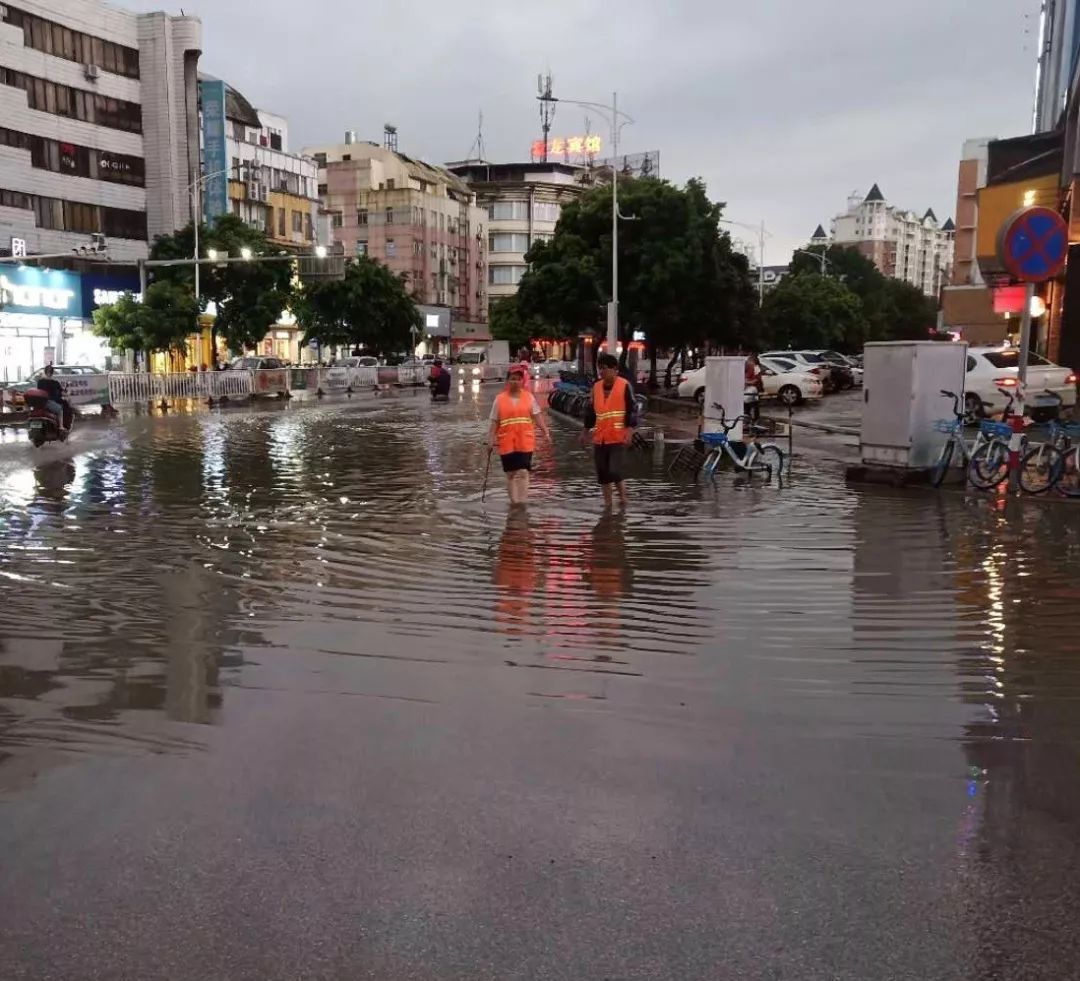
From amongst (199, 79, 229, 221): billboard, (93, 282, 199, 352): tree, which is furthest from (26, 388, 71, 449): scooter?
(199, 79, 229, 221): billboard

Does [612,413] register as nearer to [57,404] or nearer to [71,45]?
[57,404]

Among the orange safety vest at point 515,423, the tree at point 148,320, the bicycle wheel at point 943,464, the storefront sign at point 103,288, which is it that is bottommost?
the bicycle wheel at point 943,464

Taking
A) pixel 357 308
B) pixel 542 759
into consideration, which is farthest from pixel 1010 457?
pixel 357 308

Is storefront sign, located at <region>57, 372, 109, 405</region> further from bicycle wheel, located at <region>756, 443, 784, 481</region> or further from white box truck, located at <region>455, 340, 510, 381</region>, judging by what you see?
white box truck, located at <region>455, 340, 510, 381</region>

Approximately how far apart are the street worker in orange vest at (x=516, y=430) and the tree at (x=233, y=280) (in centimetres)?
4363

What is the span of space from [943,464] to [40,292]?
4503 cm

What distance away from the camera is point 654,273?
136ft

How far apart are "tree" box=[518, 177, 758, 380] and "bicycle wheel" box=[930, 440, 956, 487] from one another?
92.5ft

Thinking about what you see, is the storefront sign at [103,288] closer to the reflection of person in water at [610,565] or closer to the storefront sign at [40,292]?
the storefront sign at [40,292]

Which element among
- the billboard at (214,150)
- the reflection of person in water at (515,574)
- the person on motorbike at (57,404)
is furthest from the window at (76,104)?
the reflection of person in water at (515,574)

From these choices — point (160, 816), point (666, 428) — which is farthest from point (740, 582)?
point (666, 428)

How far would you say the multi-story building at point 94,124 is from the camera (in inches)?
2024

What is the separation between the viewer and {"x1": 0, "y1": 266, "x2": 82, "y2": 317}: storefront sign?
154ft

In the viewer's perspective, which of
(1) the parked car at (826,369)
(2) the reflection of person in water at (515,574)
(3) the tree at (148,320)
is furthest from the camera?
(3) the tree at (148,320)
